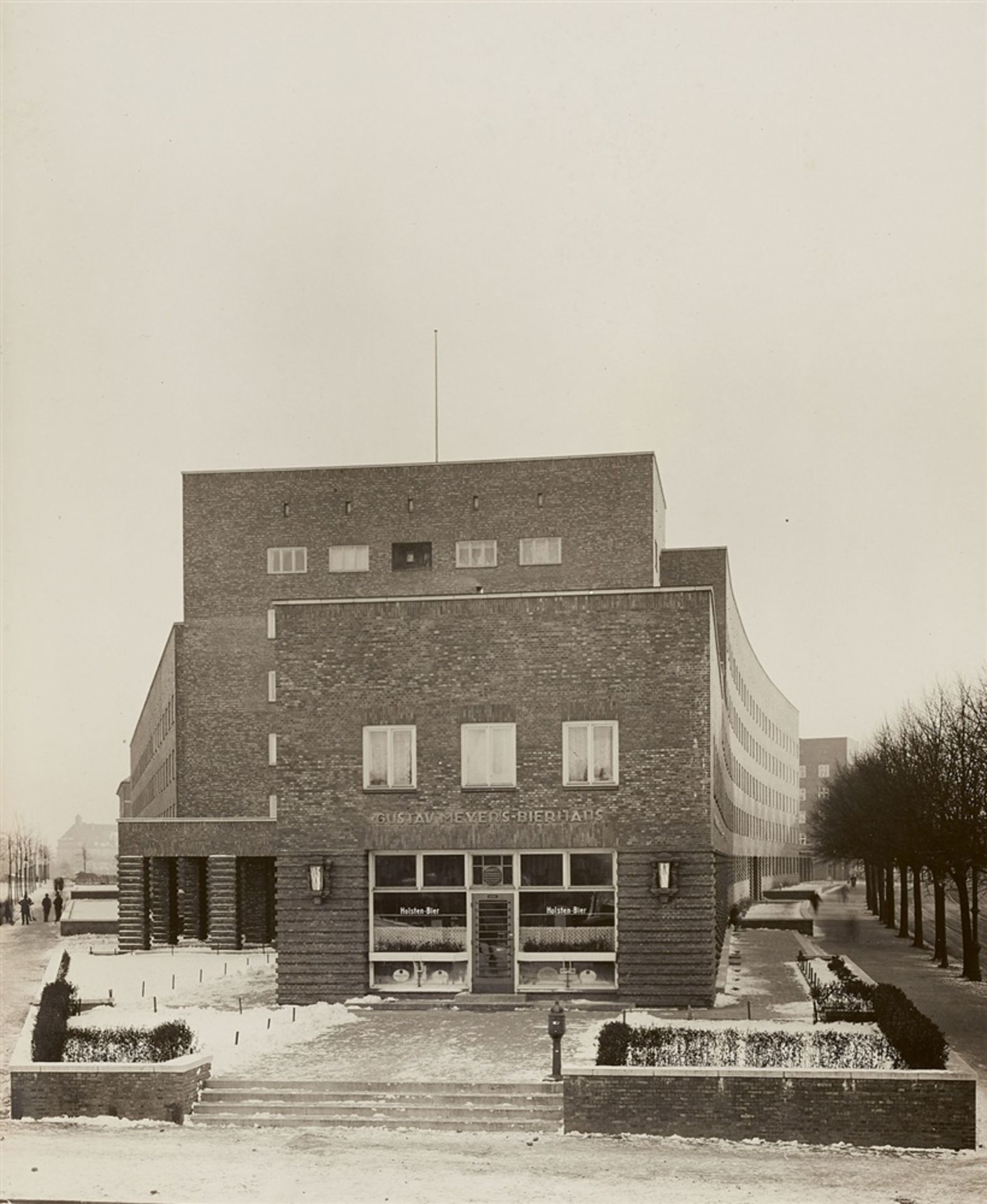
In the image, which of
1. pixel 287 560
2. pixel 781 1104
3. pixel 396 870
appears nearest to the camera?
pixel 781 1104

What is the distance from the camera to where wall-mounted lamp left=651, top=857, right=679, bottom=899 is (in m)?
27.9

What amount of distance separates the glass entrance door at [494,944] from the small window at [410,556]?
89.5 feet

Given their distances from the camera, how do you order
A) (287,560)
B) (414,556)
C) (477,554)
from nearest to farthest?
(477,554), (414,556), (287,560)

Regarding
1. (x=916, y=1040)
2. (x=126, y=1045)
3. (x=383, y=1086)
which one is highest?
(x=916, y=1040)

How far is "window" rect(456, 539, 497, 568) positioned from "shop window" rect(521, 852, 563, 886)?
26.3 meters

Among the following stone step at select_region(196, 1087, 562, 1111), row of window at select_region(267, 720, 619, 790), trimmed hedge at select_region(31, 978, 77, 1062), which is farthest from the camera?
row of window at select_region(267, 720, 619, 790)

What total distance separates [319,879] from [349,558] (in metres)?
27.8

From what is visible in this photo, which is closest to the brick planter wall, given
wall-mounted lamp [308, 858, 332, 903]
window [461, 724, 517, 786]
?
window [461, 724, 517, 786]

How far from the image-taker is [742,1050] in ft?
65.2

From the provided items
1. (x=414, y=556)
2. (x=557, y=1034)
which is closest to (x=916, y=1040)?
(x=557, y=1034)

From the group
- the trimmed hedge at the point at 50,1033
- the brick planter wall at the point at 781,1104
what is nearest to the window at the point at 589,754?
the brick planter wall at the point at 781,1104

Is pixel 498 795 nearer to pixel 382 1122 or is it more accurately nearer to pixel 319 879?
pixel 319 879

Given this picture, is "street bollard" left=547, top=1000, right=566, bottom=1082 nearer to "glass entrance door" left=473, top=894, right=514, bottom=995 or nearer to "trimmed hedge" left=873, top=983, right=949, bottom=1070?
"trimmed hedge" left=873, top=983, right=949, bottom=1070

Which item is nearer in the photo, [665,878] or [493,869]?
[665,878]
